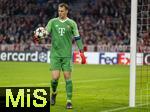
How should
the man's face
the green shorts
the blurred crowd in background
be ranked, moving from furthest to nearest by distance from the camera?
the blurred crowd in background → the green shorts → the man's face

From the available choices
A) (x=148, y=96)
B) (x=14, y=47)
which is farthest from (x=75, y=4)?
(x=148, y=96)

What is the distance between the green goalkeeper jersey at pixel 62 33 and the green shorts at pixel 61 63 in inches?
3.8

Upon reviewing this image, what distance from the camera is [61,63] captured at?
12.7 meters

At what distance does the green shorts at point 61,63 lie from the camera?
496 inches

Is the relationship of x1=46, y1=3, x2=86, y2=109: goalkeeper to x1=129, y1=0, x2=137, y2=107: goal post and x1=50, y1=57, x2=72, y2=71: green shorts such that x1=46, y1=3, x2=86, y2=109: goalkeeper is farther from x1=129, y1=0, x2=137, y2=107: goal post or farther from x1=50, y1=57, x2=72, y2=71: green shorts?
x1=129, y1=0, x2=137, y2=107: goal post

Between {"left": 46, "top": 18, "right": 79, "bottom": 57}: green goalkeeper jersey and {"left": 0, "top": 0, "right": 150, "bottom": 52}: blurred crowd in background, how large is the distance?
24695 millimetres

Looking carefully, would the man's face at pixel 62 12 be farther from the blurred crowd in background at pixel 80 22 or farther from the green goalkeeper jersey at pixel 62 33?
the blurred crowd in background at pixel 80 22

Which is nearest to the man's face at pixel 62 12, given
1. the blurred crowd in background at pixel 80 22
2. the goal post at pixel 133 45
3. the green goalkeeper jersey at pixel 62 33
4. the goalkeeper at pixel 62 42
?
the goalkeeper at pixel 62 42

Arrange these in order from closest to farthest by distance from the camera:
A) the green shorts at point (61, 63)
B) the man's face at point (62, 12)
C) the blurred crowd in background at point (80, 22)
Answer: the man's face at point (62, 12), the green shorts at point (61, 63), the blurred crowd in background at point (80, 22)

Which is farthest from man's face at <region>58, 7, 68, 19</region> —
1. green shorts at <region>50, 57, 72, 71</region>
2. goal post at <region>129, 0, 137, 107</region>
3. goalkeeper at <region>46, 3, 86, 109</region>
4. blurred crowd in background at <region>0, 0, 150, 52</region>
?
blurred crowd in background at <region>0, 0, 150, 52</region>

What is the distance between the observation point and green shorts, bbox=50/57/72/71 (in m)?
12.6

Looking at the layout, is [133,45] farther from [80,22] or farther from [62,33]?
[80,22]

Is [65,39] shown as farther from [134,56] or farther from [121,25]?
[121,25]

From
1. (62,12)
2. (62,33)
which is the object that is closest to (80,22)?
(62,33)
